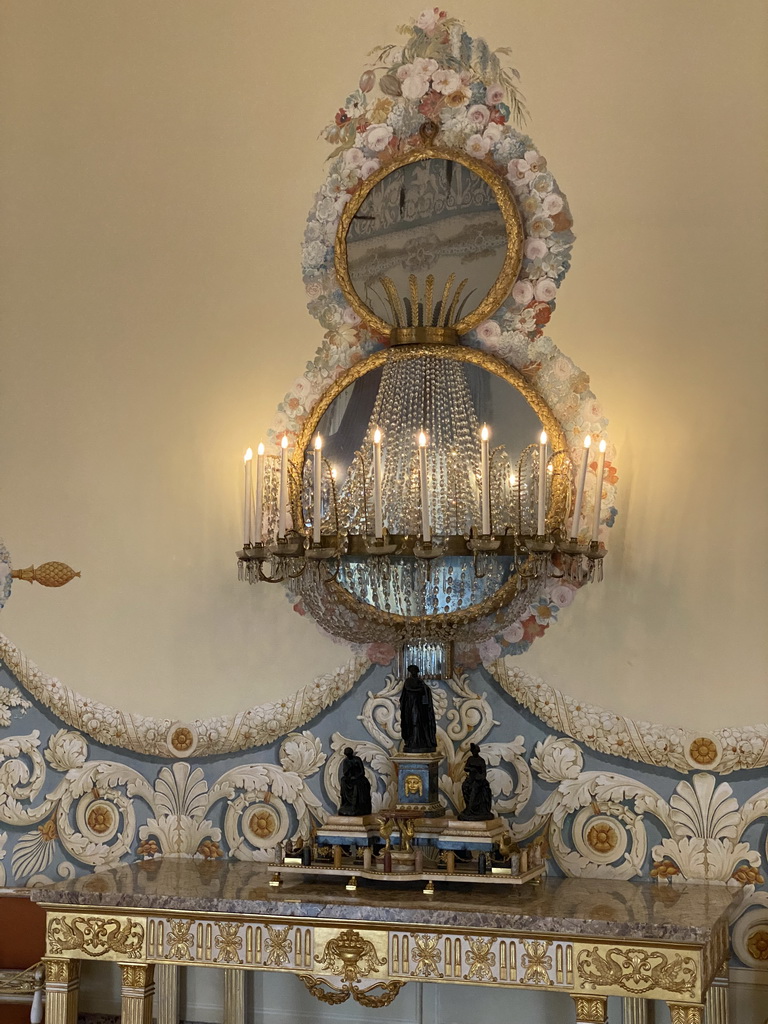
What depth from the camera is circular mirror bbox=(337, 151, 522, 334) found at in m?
4.06

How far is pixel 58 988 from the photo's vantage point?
11.6 ft

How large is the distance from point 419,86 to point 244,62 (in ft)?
2.19

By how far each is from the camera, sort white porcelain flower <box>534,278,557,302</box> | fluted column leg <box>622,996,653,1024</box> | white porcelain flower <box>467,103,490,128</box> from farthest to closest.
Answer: white porcelain flower <box>467,103,490,128</box>
white porcelain flower <box>534,278,557,302</box>
fluted column leg <box>622,996,653,1024</box>

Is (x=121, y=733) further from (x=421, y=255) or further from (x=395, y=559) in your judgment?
(x=421, y=255)

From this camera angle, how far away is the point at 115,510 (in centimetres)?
439

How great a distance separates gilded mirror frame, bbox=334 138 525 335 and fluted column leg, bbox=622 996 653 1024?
7.00 ft

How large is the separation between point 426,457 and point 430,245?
→ 759 millimetres

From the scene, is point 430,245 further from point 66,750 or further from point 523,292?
point 66,750

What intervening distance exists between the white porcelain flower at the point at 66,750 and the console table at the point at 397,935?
662mm

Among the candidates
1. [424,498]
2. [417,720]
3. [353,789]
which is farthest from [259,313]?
[353,789]

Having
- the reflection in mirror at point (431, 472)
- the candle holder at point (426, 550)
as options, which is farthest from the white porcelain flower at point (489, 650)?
the candle holder at point (426, 550)

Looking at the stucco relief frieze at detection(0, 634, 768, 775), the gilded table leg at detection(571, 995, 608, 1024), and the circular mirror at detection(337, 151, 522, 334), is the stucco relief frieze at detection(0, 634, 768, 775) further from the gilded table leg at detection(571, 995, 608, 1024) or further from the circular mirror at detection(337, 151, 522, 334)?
the circular mirror at detection(337, 151, 522, 334)

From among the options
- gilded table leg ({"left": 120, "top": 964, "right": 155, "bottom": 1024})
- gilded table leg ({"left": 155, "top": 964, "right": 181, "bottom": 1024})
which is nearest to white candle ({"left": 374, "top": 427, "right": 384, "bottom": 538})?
gilded table leg ({"left": 120, "top": 964, "right": 155, "bottom": 1024})

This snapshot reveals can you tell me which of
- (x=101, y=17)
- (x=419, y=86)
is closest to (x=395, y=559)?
(x=419, y=86)
